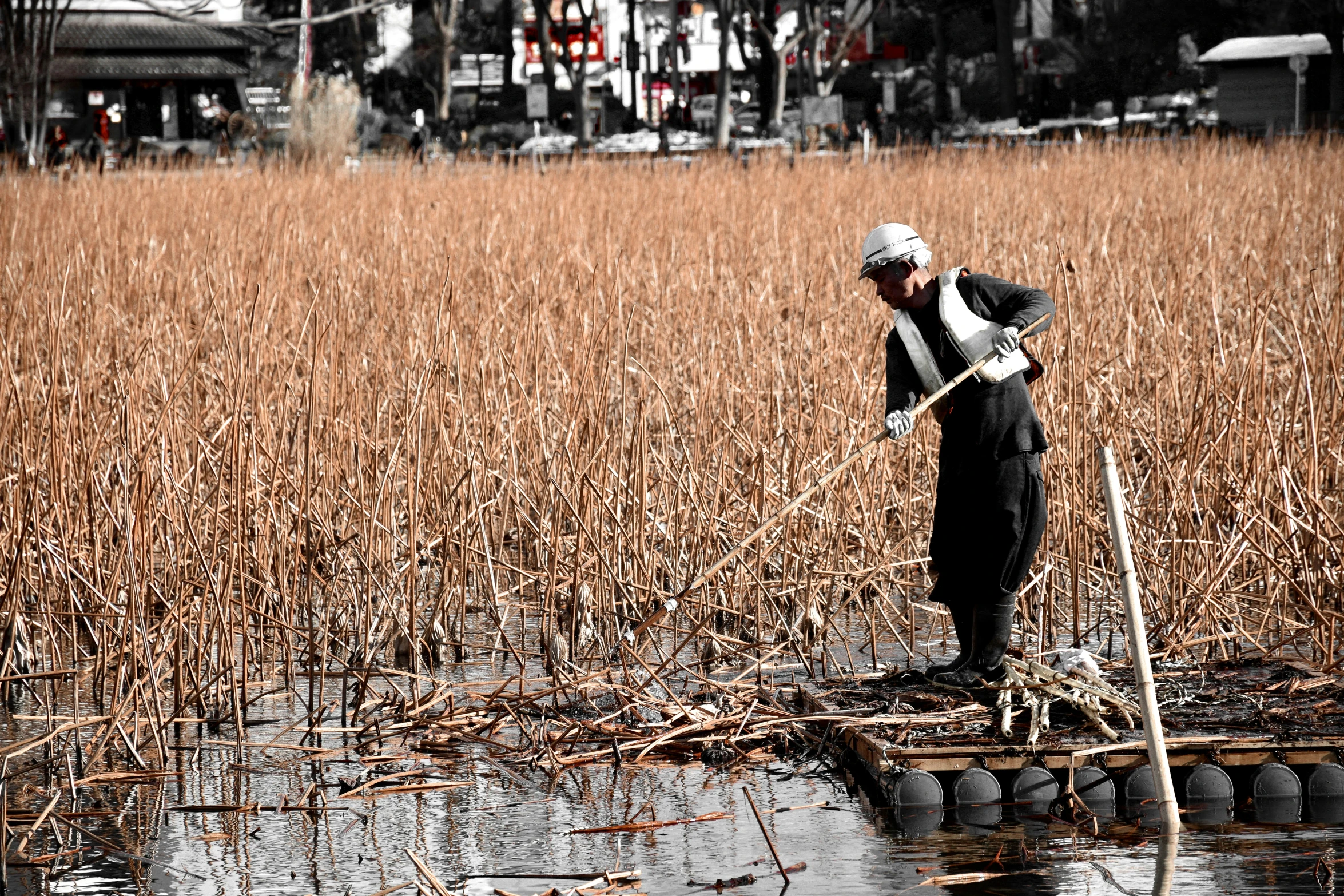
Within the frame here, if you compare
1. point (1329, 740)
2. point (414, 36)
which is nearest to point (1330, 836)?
point (1329, 740)

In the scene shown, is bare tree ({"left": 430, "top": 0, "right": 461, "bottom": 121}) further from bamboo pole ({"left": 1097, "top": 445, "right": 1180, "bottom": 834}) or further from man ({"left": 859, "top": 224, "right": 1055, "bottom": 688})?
bamboo pole ({"left": 1097, "top": 445, "right": 1180, "bottom": 834})

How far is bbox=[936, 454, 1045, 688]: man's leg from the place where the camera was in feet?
11.6

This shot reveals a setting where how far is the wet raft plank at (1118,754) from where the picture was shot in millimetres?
3291

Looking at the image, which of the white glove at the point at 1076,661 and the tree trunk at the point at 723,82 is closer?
the white glove at the point at 1076,661

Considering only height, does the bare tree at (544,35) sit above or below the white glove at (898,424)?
above

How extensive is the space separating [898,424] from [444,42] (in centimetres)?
4020

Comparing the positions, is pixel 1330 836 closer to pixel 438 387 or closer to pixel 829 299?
pixel 438 387

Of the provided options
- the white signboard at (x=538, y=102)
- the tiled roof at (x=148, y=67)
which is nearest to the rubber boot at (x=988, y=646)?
the white signboard at (x=538, y=102)

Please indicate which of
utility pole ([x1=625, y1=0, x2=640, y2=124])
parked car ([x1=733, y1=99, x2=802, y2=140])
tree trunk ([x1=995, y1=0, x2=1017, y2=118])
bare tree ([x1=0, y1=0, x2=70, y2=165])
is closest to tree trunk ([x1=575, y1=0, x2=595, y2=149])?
parked car ([x1=733, y1=99, x2=802, y2=140])

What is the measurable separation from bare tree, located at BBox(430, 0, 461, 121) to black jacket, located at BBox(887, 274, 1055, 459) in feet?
123

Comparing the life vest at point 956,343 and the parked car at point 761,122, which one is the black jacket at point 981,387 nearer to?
the life vest at point 956,343

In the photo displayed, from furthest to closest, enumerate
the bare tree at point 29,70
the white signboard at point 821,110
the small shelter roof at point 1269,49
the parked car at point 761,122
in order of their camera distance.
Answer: the small shelter roof at point 1269,49 → the parked car at point 761,122 → the white signboard at point 821,110 → the bare tree at point 29,70

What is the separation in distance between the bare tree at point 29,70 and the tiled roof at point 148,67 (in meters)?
9.95

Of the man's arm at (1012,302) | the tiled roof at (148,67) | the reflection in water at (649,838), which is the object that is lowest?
the reflection in water at (649,838)
